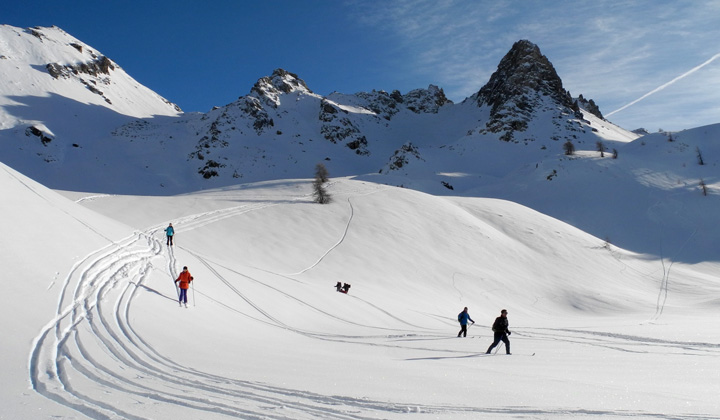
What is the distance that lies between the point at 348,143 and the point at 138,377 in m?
93.0

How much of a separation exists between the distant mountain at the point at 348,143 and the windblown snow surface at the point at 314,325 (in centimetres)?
2328

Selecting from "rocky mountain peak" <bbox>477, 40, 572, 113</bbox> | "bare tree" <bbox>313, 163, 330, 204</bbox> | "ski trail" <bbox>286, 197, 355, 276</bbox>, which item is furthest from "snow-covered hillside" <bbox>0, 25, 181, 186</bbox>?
"rocky mountain peak" <bbox>477, 40, 572, 113</bbox>

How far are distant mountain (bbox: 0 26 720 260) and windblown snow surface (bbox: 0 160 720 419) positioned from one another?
23275mm

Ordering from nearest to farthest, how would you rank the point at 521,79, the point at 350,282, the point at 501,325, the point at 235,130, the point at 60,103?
the point at 501,325, the point at 350,282, the point at 60,103, the point at 235,130, the point at 521,79

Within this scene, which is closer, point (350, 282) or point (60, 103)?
point (350, 282)

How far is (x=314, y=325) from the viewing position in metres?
15.1

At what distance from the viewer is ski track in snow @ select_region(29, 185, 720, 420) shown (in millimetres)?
5266

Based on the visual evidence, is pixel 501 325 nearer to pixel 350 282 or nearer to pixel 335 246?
pixel 350 282

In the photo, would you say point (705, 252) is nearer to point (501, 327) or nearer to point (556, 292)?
point (556, 292)

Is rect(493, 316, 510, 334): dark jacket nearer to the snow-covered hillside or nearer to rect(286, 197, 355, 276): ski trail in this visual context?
rect(286, 197, 355, 276): ski trail

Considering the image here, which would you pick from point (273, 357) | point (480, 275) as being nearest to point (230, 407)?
point (273, 357)

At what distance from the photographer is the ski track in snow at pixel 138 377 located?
5266 mm

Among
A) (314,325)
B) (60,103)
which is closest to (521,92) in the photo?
(60,103)

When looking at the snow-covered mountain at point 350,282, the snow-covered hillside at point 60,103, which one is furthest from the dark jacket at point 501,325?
the snow-covered hillside at point 60,103
